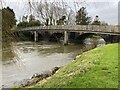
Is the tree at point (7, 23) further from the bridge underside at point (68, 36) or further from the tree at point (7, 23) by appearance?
the bridge underside at point (68, 36)

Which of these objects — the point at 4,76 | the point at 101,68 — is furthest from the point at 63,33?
the point at 101,68

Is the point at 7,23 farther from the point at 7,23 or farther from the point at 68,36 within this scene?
the point at 68,36

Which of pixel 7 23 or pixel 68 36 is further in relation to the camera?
pixel 68 36

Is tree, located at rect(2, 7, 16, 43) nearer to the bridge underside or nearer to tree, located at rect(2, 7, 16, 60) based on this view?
tree, located at rect(2, 7, 16, 60)

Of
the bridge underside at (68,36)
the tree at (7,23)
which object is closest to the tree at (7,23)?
the tree at (7,23)

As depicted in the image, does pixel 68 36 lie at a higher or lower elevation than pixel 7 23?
lower

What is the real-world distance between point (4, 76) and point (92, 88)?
12288 mm

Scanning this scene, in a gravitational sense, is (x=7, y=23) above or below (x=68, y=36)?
above

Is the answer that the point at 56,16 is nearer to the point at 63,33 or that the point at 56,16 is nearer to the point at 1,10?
the point at 1,10

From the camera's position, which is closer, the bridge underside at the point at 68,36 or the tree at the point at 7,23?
the tree at the point at 7,23

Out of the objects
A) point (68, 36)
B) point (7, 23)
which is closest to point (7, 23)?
point (7, 23)

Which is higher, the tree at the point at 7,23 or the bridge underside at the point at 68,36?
the tree at the point at 7,23

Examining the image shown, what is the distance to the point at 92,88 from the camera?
9.20 metres

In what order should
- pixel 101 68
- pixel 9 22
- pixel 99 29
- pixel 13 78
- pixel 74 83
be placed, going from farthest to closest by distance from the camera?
pixel 99 29, pixel 13 78, pixel 101 68, pixel 74 83, pixel 9 22
